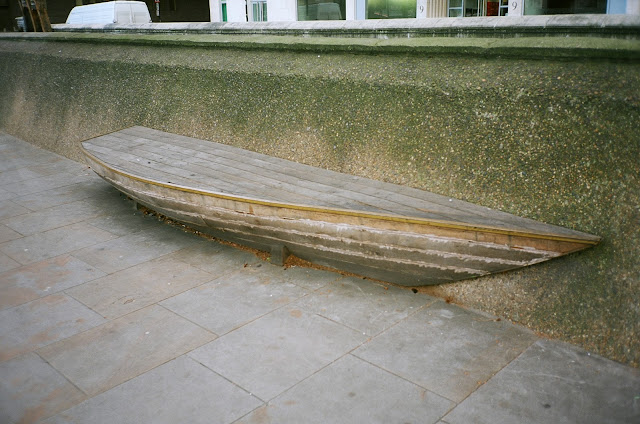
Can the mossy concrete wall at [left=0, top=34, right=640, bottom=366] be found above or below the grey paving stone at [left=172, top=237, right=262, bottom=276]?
above

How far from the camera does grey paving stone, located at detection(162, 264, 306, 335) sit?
4.45 metres

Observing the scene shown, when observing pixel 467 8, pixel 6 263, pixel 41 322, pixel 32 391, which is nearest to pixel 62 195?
pixel 6 263

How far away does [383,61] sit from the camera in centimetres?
571

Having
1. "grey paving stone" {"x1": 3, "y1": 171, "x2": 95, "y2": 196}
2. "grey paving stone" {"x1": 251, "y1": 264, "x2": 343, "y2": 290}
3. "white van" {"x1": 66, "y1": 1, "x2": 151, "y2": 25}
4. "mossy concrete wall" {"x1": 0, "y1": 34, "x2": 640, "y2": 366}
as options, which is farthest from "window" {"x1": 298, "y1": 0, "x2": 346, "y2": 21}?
"grey paving stone" {"x1": 251, "y1": 264, "x2": 343, "y2": 290}

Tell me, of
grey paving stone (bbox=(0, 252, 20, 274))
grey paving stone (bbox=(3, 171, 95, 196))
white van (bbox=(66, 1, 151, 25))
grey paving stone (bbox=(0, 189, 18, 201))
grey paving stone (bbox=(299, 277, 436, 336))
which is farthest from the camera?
white van (bbox=(66, 1, 151, 25))

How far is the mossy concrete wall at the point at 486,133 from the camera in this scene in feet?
12.6

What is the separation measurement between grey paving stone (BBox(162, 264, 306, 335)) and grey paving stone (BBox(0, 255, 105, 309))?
112 centimetres

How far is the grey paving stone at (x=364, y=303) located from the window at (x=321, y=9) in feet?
41.1

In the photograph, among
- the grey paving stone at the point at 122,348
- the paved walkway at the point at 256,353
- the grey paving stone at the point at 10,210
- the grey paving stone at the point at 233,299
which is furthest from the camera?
the grey paving stone at the point at 10,210

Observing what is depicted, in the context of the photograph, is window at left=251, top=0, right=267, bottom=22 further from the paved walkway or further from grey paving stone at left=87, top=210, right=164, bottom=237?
the paved walkway

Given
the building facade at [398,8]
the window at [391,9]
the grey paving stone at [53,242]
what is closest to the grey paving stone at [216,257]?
the grey paving stone at [53,242]

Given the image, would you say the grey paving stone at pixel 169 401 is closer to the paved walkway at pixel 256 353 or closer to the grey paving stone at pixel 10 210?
the paved walkway at pixel 256 353

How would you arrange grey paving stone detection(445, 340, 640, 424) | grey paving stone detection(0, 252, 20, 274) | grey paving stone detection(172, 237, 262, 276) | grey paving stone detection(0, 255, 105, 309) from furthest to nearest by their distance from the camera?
grey paving stone detection(0, 252, 20, 274), grey paving stone detection(172, 237, 262, 276), grey paving stone detection(0, 255, 105, 309), grey paving stone detection(445, 340, 640, 424)

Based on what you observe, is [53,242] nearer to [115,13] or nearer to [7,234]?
[7,234]
